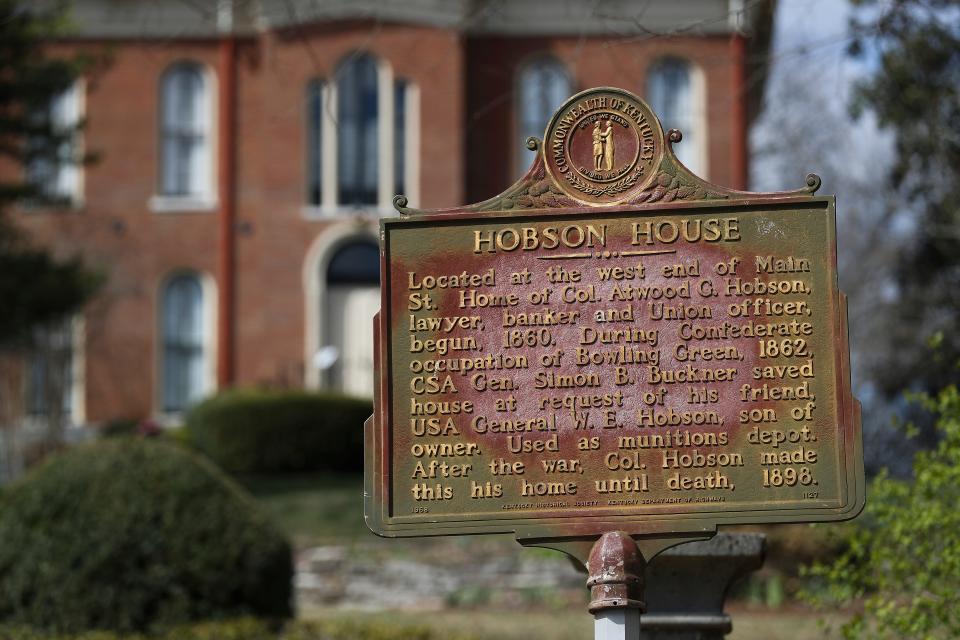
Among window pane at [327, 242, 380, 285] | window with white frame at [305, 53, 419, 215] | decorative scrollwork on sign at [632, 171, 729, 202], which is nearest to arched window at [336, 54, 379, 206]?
window with white frame at [305, 53, 419, 215]

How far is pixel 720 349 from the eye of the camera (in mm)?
7164

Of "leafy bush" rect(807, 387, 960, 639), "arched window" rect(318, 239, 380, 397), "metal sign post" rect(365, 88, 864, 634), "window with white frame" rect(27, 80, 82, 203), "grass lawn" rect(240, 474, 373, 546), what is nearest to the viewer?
"metal sign post" rect(365, 88, 864, 634)

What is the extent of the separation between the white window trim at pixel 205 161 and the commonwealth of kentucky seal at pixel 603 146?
21.4m

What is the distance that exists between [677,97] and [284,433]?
9.08 meters

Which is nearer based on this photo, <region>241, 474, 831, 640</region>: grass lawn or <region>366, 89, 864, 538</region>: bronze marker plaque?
<region>366, 89, 864, 538</region>: bronze marker plaque

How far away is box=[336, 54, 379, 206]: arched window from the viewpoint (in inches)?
1092

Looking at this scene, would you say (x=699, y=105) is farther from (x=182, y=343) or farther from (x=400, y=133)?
(x=182, y=343)

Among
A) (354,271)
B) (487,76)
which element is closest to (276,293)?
(354,271)

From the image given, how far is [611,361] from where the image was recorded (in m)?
7.23

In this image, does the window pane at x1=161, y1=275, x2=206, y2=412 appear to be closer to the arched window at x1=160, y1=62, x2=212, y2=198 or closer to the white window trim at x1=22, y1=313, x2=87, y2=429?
the white window trim at x1=22, y1=313, x2=87, y2=429

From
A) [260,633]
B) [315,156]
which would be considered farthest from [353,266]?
[260,633]

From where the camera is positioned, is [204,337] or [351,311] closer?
[351,311]

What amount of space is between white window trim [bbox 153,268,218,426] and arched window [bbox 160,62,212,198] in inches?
57.9

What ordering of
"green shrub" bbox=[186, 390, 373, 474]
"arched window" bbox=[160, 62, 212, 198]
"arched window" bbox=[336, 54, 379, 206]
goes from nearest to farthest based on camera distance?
"green shrub" bbox=[186, 390, 373, 474] < "arched window" bbox=[336, 54, 379, 206] < "arched window" bbox=[160, 62, 212, 198]
